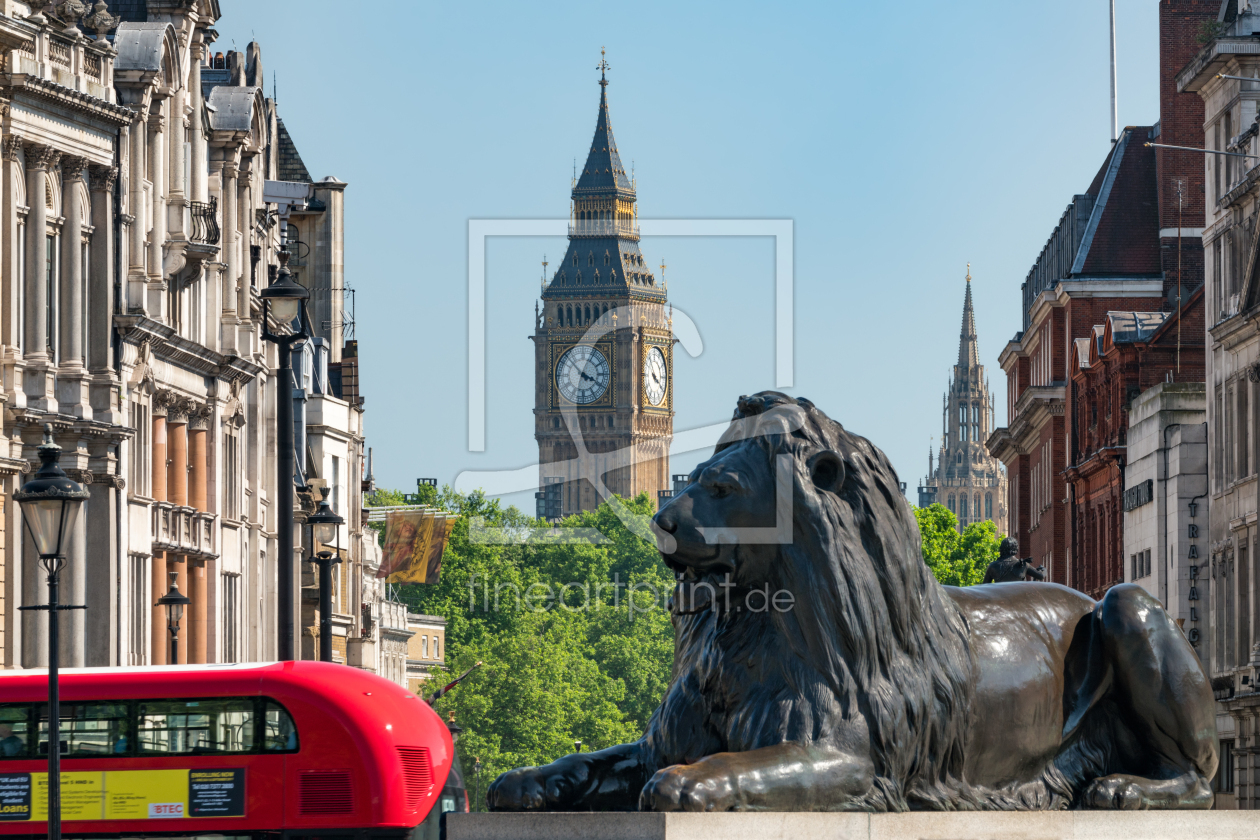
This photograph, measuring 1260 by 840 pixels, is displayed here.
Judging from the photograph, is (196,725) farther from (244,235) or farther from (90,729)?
(244,235)

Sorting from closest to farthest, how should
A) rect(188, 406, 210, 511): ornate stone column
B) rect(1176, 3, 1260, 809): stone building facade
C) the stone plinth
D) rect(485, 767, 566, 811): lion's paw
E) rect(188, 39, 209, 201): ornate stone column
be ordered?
1. the stone plinth
2. rect(485, 767, 566, 811): lion's paw
3. rect(188, 39, 209, 201): ornate stone column
4. rect(188, 406, 210, 511): ornate stone column
5. rect(1176, 3, 1260, 809): stone building facade

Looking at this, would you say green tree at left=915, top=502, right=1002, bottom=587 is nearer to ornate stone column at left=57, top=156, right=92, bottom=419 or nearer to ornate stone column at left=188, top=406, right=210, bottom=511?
ornate stone column at left=188, top=406, right=210, bottom=511

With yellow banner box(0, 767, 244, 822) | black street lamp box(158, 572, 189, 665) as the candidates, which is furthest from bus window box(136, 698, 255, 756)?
black street lamp box(158, 572, 189, 665)

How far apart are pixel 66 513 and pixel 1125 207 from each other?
7183 centimetres

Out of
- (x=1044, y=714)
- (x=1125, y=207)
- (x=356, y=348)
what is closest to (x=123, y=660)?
(x=1044, y=714)

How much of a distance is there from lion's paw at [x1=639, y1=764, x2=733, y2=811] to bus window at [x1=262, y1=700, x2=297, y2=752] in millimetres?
18021

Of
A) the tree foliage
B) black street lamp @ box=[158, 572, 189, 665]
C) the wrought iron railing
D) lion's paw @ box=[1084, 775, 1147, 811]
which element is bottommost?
the tree foliage

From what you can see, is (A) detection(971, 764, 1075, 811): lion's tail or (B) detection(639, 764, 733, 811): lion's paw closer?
(B) detection(639, 764, 733, 811): lion's paw

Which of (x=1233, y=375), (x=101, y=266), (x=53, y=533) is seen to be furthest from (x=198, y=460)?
(x=53, y=533)

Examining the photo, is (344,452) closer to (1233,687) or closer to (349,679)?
(1233,687)

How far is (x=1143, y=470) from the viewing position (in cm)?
6988

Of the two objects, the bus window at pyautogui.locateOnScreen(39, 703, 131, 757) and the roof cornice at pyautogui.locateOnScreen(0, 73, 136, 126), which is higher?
the roof cornice at pyautogui.locateOnScreen(0, 73, 136, 126)

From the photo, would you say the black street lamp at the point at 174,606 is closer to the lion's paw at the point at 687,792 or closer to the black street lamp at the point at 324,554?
the black street lamp at the point at 324,554

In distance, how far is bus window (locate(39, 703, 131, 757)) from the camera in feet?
85.1
